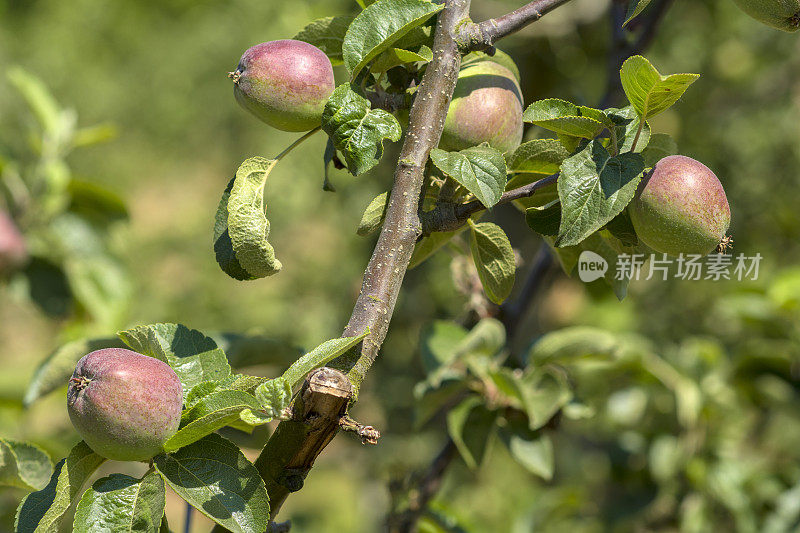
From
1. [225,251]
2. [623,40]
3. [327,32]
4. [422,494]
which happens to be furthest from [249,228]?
[623,40]

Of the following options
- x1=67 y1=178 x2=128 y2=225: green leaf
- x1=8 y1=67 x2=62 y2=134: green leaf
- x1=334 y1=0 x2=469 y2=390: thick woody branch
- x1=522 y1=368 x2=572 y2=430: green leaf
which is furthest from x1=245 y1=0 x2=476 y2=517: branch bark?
x1=8 y1=67 x2=62 y2=134: green leaf

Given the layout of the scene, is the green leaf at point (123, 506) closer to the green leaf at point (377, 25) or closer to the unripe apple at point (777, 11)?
the green leaf at point (377, 25)

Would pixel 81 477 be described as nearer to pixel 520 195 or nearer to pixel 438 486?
pixel 520 195

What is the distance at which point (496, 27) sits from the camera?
414 millimetres

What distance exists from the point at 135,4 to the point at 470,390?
15.7ft

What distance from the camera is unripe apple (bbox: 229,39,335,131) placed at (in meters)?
0.41

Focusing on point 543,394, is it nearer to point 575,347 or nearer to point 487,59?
point 575,347

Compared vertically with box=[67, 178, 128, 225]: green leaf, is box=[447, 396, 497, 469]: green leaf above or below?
below

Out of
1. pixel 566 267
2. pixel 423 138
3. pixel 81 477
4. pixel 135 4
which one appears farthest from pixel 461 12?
pixel 135 4

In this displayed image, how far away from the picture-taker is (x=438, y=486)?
73 cm

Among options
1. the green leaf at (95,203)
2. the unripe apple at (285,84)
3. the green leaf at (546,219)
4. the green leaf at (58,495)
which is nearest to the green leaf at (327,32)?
the unripe apple at (285,84)

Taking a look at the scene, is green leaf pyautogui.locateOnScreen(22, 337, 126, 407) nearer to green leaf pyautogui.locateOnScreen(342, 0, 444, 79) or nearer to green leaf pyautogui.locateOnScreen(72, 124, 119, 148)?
green leaf pyautogui.locateOnScreen(342, 0, 444, 79)

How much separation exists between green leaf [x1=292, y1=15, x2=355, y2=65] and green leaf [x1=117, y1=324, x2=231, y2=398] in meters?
0.19

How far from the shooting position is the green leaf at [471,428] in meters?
0.72
